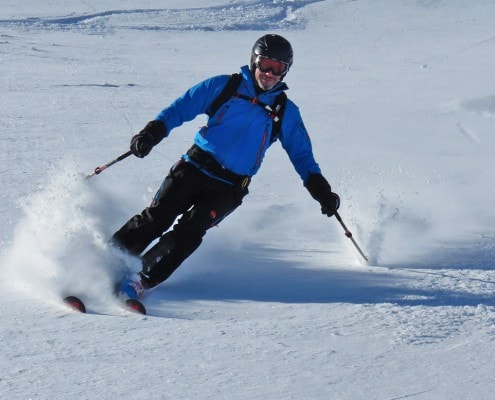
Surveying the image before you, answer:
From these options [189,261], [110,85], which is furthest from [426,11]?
[189,261]

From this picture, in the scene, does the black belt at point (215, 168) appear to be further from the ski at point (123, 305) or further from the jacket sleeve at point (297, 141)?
the ski at point (123, 305)

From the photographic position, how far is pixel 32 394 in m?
3.03

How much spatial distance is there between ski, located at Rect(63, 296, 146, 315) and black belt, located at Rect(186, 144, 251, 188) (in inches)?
41.2

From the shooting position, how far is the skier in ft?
15.6

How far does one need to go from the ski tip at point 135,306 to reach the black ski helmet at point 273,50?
1.61 meters

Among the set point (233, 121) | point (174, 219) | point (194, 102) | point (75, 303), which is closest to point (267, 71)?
point (233, 121)

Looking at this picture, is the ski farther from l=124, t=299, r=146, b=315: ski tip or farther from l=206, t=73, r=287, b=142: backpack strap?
l=206, t=73, r=287, b=142: backpack strap

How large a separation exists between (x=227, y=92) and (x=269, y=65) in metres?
0.29

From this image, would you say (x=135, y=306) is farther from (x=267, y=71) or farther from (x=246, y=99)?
(x=267, y=71)

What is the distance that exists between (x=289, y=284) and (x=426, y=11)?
1844 cm

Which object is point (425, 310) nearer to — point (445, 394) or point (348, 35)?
point (445, 394)

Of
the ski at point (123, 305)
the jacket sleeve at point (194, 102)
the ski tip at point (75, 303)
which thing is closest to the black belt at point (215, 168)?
the jacket sleeve at point (194, 102)

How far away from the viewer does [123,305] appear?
4.17 meters

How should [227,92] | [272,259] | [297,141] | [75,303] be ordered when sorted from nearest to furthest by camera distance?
1. [75,303]
2. [227,92]
3. [297,141]
4. [272,259]
